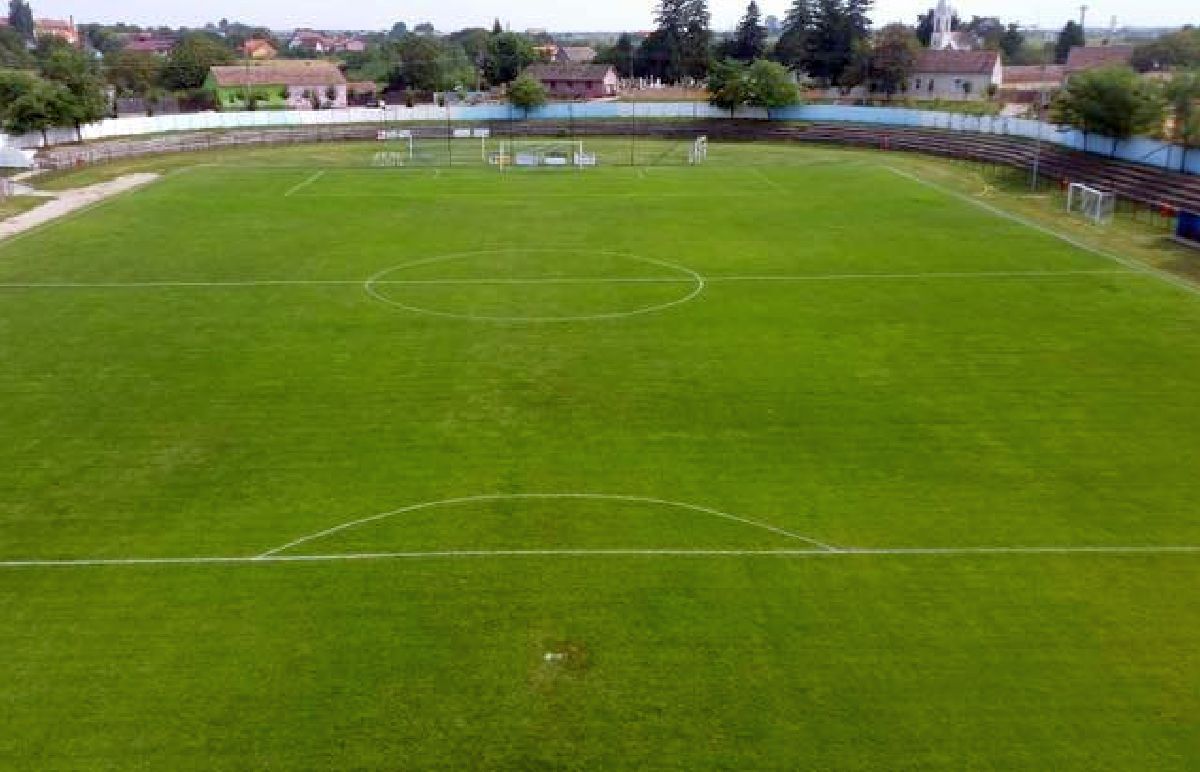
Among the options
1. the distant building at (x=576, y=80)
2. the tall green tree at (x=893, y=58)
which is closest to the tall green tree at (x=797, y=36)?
the tall green tree at (x=893, y=58)

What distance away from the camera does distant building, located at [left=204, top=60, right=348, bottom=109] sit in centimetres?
13100

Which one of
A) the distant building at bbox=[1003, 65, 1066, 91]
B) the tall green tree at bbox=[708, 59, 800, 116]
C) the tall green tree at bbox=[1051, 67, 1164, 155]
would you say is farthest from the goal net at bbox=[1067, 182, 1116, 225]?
the distant building at bbox=[1003, 65, 1066, 91]

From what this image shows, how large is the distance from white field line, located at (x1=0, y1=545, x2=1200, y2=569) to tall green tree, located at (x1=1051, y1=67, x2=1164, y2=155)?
51.8 m

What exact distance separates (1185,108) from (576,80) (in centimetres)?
9970

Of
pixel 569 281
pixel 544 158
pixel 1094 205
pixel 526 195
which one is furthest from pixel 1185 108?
pixel 569 281

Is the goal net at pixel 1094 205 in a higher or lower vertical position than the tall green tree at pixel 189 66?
lower

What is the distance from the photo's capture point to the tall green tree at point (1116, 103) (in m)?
61.5

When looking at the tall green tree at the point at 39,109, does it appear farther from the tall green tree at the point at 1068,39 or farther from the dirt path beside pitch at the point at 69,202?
the tall green tree at the point at 1068,39

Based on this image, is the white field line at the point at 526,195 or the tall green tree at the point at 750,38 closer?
the white field line at the point at 526,195

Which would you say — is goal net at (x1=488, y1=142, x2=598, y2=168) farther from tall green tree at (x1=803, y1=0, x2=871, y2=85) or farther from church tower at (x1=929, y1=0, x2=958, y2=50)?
church tower at (x1=929, y1=0, x2=958, y2=50)

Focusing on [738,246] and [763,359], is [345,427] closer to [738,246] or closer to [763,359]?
[763,359]

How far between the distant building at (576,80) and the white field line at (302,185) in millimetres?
79605

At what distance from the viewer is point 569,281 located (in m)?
38.6

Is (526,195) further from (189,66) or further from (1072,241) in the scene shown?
(189,66)
